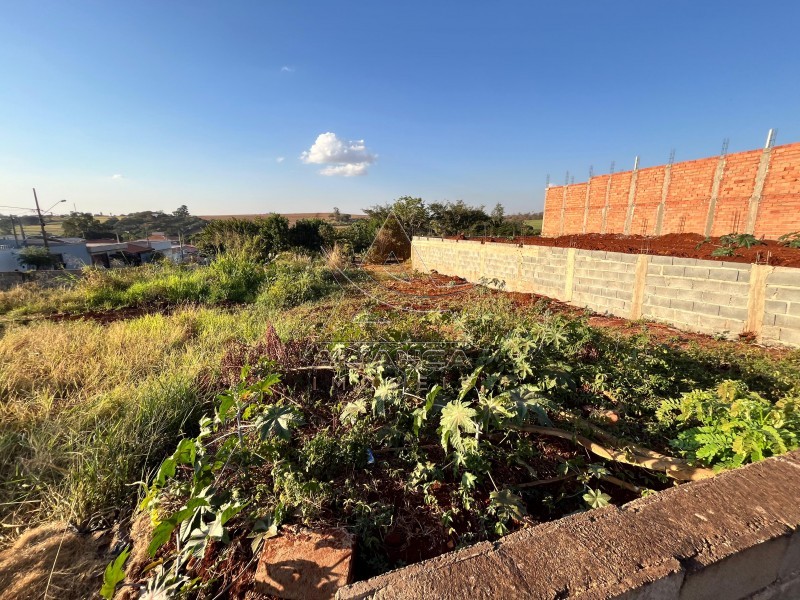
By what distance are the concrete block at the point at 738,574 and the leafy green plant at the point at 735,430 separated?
0.38 m

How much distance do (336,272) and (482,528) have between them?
9.57 meters

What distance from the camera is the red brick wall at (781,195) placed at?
23.4ft

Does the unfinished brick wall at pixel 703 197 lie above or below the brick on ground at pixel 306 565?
above

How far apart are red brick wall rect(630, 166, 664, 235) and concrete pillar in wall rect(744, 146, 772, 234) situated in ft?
7.47

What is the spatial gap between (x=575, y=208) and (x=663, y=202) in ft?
11.4

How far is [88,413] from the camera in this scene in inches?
85.4

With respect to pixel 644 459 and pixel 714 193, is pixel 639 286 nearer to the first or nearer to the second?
pixel 644 459

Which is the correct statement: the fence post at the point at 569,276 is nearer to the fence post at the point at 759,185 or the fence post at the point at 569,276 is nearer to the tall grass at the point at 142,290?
the fence post at the point at 759,185

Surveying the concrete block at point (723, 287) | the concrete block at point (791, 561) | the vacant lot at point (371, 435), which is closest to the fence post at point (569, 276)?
the concrete block at point (723, 287)

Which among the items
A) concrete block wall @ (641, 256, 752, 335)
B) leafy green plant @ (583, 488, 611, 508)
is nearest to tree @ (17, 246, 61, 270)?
leafy green plant @ (583, 488, 611, 508)

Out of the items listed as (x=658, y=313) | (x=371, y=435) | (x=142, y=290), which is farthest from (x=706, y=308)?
(x=142, y=290)

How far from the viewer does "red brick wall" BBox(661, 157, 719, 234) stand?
877 centimetres

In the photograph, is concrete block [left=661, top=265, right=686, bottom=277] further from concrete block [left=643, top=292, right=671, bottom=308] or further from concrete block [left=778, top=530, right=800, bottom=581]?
concrete block [left=778, top=530, right=800, bottom=581]

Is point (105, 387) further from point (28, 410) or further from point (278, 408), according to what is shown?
point (278, 408)
